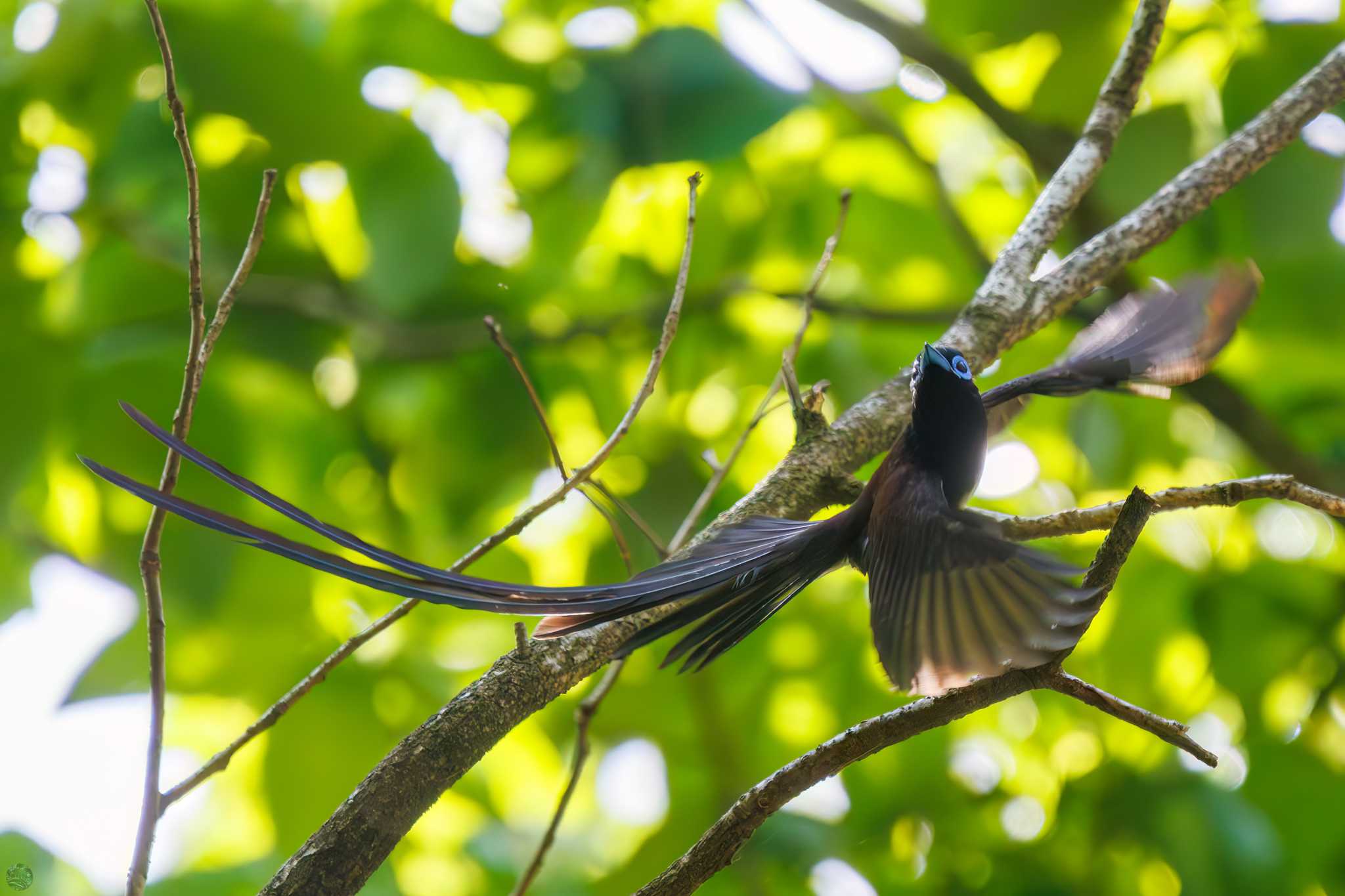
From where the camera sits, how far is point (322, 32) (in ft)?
4.25

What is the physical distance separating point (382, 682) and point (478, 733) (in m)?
0.89

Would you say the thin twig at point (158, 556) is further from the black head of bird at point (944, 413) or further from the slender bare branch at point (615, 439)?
the black head of bird at point (944, 413)

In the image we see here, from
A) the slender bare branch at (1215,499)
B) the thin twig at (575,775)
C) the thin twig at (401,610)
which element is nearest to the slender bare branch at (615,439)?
the thin twig at (401,610)

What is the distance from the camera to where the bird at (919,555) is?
49 cm

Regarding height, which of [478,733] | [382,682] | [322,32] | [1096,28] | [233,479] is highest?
[322,32]

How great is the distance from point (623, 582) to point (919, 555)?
7.0 inches

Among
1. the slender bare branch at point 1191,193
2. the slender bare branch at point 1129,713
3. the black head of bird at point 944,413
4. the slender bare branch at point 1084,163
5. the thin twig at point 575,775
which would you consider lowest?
the slender bare branch at point 1129,713

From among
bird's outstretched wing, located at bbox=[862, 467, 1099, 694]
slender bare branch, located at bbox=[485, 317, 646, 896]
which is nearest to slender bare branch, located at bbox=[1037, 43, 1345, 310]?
bird's outstretched wing, located at bbox=[862, 467, 1099, 694]

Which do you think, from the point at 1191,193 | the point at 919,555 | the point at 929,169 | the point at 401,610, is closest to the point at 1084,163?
the point at 1191,193

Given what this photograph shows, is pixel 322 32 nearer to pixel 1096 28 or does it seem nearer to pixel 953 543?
pixel 1096 28

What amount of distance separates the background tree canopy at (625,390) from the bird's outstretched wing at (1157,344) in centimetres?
44

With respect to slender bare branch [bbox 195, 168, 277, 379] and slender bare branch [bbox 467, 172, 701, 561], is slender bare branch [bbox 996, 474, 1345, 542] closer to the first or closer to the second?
slender bare branch [bbox 467, 172, 701, 561]

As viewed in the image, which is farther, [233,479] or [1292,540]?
[1292,540]

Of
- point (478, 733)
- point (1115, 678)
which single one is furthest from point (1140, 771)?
point (478, 733)
